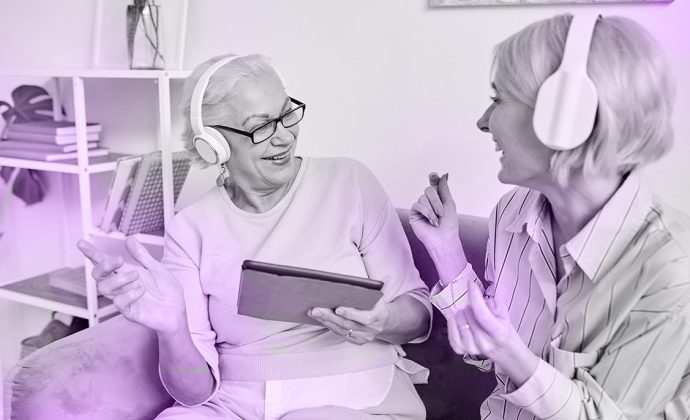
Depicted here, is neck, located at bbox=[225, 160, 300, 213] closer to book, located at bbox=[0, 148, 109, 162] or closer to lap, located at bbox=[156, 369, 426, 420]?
lap, located at bbox=[156, 369, 426, 420]

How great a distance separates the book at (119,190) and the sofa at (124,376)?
67 cm

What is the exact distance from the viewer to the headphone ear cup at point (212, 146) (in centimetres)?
134

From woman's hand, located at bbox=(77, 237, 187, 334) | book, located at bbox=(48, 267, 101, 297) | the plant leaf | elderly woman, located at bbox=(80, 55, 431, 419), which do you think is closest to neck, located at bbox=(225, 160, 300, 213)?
elderly woman, located at bbox=(80, 55, 431, 419)

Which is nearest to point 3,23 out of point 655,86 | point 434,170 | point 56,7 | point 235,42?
point 56,7

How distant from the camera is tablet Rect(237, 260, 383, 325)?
3.56 feet

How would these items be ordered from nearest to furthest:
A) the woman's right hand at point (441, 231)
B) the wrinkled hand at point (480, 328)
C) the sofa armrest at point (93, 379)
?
the wrinkled hand at point (480, 328)
the sofa armrest at point (93, 379)
the woman's right hand at point (441, 231)

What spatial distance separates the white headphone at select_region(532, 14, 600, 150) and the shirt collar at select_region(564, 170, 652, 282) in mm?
134

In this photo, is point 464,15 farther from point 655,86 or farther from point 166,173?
point 166,173

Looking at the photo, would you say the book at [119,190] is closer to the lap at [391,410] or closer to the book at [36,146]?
the book at [36,146]

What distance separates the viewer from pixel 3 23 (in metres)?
2.32

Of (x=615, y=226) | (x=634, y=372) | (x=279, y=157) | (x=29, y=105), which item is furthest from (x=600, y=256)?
(x=29, y=105)

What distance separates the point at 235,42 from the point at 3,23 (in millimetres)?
962

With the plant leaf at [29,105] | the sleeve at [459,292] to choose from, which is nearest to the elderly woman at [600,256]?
the sleeve at [459,292]

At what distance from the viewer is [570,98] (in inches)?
34.3
